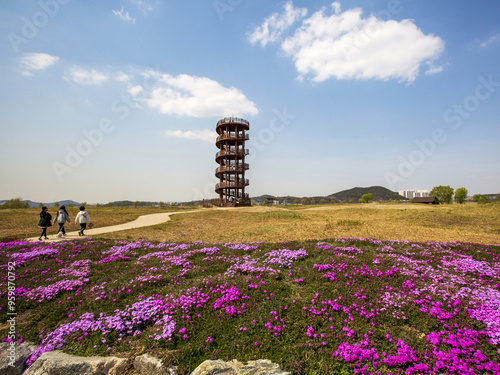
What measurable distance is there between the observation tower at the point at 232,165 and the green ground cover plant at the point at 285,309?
146ft

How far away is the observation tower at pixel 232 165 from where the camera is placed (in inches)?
2144

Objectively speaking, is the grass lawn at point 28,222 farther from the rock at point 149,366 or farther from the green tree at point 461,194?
the green tree at point 461,194

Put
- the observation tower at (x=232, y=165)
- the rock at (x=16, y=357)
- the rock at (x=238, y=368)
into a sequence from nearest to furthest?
the rock at (x=238, y=368) → the rock at (x=16, y=357) → the observation tower at (x=232, y=165)

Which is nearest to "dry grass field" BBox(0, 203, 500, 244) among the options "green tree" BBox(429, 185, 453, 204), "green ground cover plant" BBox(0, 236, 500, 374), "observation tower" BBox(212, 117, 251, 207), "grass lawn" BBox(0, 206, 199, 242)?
"grass lawn" BBox(0, 206, 199, 242)

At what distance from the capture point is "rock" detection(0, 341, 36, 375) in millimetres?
4668

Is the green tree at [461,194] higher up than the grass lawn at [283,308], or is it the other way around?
the green tree at [461,194]

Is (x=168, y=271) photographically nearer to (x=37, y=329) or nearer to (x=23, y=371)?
(x=37, y=329)

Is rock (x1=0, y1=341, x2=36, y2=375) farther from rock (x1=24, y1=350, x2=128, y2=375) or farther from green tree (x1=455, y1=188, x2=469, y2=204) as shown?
green tree (x1=455, y1=188, x2=469, y2=204)

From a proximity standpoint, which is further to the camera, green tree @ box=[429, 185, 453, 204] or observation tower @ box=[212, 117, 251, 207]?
green tree @ box=[429, 185, 453, 204]

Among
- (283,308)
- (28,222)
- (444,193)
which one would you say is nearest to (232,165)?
(28,222)

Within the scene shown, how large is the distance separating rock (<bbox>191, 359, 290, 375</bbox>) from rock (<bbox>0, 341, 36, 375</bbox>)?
397 centimetres

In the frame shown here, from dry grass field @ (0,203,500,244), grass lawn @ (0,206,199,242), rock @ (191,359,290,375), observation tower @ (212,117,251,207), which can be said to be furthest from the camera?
observation tower @ (212,117,251,207)

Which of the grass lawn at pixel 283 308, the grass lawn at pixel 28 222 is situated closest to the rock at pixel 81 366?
the grass lawn at pixel 283 308

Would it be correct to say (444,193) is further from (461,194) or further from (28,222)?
(28,222)
